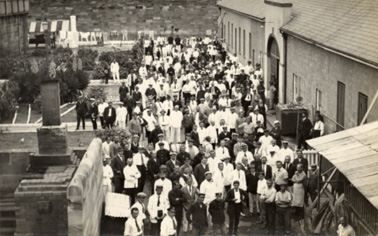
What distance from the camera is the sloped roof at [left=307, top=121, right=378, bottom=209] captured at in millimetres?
10422

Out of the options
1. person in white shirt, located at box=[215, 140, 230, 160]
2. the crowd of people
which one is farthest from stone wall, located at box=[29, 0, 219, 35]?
person in white shirt, located at box=[215, 140, 230, 160]

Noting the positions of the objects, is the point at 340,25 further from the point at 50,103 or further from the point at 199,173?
the point at 50,103

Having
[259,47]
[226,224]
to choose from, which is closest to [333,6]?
[259,47]

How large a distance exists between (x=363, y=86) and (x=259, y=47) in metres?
16.3

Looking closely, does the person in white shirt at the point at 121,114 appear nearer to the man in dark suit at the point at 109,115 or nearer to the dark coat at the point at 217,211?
the man in dark suit at the point at 109,115

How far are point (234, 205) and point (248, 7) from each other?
26366 mm

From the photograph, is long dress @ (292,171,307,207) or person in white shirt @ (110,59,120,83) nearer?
long dress @ (292,171,307,207)

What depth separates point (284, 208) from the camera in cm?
1399

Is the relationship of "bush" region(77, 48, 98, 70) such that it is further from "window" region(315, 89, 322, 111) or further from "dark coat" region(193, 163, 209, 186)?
"dark coat" region(193, 163, 209, 186)

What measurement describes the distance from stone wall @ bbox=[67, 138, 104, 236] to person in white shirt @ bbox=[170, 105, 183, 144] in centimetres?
494

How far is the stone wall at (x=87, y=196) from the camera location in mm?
12250

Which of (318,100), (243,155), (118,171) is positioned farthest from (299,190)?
(318,100)

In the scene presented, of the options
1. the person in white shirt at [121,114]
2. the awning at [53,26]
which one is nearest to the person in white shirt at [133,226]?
the person in white shirt at [121,114]

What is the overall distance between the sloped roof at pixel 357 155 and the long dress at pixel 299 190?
117cm
